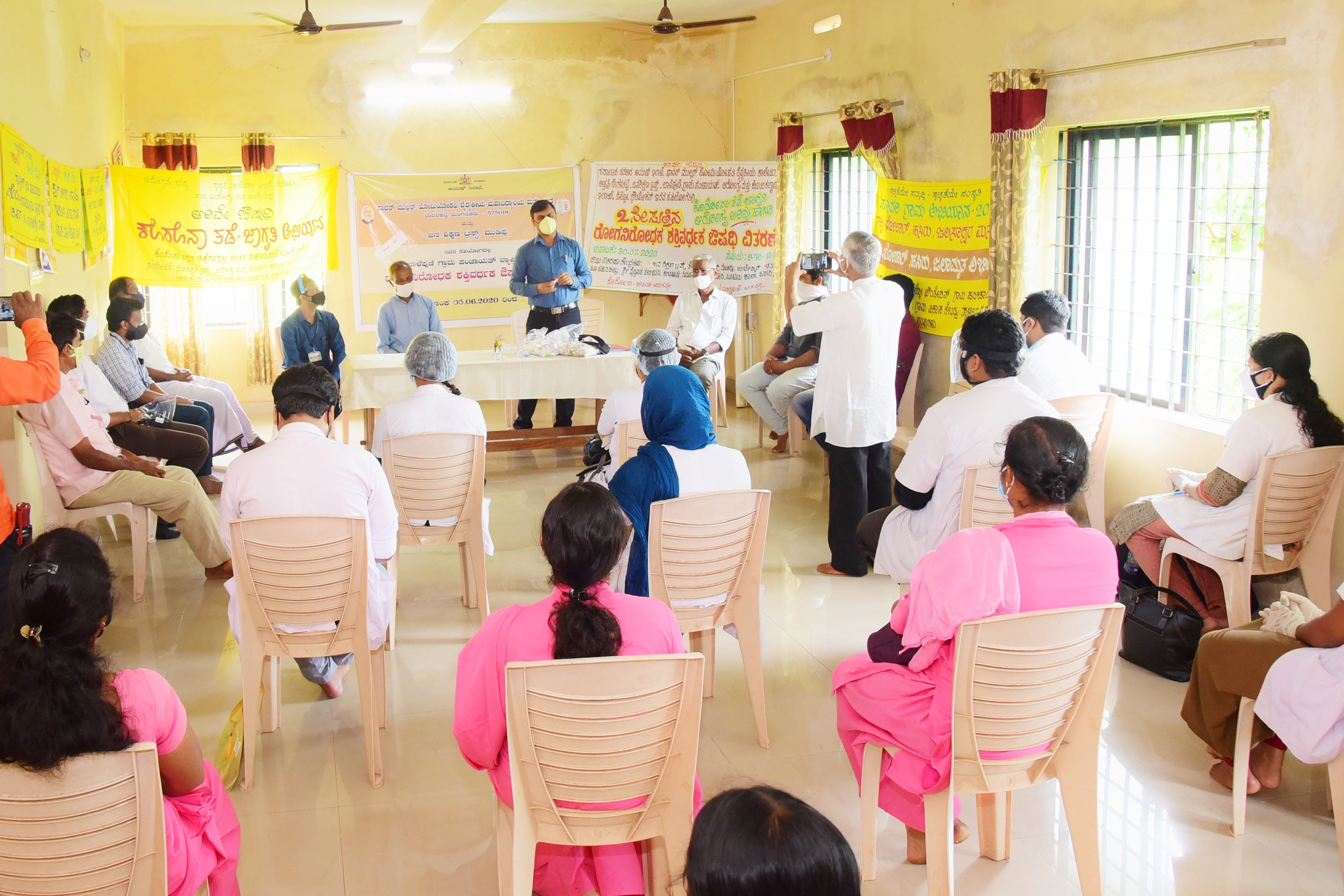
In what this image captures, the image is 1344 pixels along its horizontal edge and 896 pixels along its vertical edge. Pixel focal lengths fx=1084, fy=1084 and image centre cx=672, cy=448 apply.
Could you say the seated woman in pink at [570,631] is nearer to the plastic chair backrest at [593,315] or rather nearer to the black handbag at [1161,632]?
the black handbag at [1161,632]

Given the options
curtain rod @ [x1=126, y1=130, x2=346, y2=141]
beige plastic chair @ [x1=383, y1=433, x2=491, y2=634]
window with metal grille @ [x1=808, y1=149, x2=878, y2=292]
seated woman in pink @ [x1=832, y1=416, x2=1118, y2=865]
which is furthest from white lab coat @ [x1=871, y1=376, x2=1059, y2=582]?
curtain rod @ [x1=126, y1=130, x2=346, y2=141]

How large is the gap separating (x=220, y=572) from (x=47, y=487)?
79 centimetres

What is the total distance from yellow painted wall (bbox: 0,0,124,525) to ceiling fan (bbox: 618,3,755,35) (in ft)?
11.6

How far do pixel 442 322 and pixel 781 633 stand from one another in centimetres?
584

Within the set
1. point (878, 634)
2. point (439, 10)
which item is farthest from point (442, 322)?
point (878, 634)

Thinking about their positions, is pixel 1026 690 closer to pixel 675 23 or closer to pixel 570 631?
pixel 570 631

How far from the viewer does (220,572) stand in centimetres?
488

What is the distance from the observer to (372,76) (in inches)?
347

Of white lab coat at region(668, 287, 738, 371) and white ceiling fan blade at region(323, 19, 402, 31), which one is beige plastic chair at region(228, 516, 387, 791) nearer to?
white lab coat at region(668, 287, 738, 371)

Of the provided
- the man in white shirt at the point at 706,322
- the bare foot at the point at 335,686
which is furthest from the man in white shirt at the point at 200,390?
the bare foot at the point at 335,686

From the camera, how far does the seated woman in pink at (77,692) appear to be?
173cm

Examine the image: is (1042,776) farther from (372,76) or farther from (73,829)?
(372,76)

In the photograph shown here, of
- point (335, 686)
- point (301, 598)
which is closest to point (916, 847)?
point (301, 598)

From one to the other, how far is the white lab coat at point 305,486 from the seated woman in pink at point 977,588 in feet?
5.01
